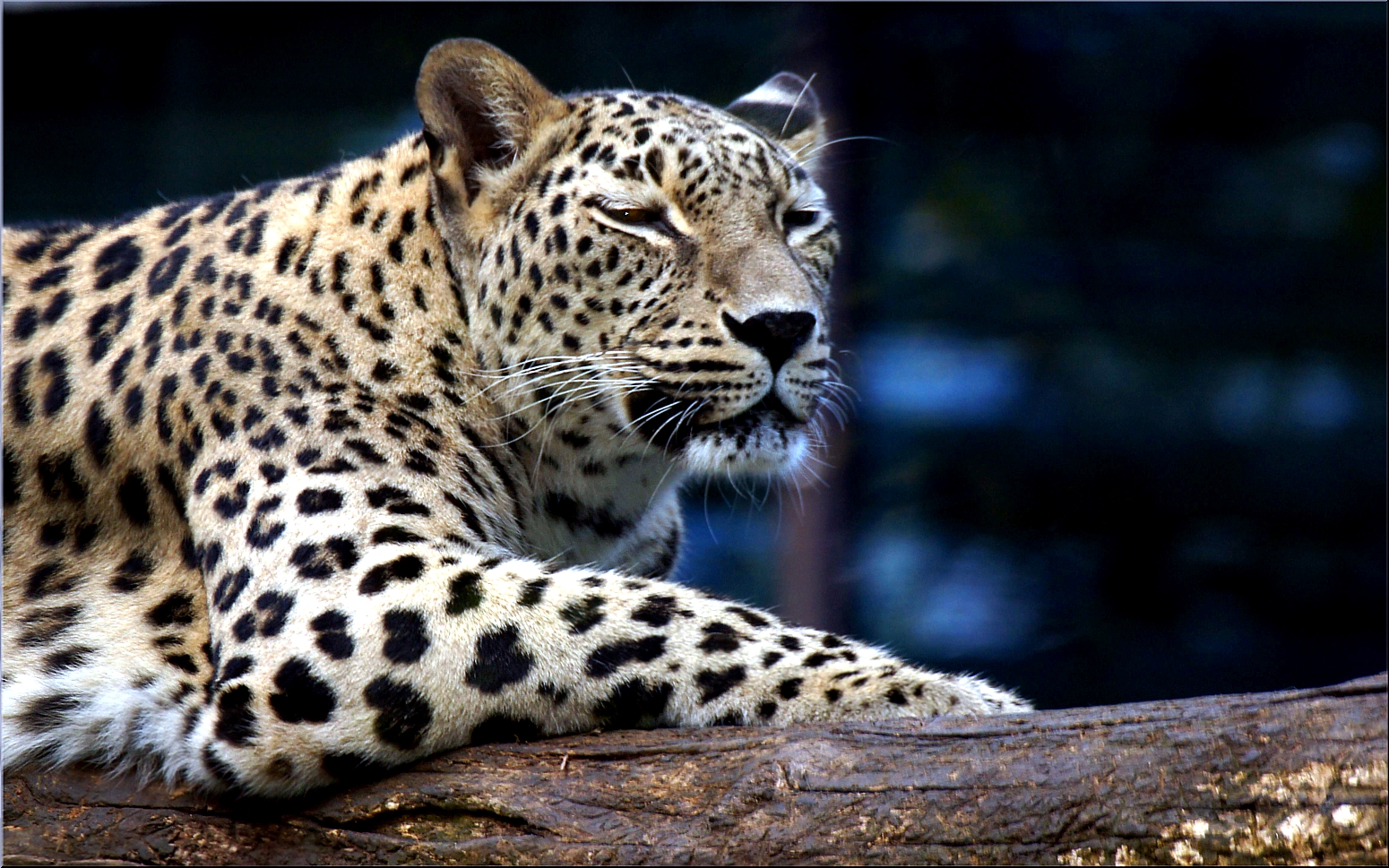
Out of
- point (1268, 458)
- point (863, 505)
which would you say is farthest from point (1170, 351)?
point (863, 505)

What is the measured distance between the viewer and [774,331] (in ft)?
14.8

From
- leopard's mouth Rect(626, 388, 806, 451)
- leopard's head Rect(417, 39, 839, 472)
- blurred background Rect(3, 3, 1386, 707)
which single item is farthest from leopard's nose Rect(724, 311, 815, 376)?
blurred background Rect(3, 3, 1386, 707)

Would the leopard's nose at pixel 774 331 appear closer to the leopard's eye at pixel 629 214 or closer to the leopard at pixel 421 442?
the leopard at pixel 421 442

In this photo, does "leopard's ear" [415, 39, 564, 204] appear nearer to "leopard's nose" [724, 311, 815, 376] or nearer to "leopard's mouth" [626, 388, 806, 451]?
"leopard's mouth" [626, 388, 806, 451]

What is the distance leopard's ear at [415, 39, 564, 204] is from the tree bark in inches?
89.3

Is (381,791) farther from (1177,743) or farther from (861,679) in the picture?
(1177,743)

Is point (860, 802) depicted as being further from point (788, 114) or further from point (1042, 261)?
point (1042, 261)

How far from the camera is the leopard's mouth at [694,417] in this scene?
15.1ft

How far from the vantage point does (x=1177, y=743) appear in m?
3.17

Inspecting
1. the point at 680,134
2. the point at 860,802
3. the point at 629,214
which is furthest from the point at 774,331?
the point at 860,802

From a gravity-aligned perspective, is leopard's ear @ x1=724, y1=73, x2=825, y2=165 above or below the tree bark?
above

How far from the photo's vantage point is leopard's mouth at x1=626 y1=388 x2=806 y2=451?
15.1ft

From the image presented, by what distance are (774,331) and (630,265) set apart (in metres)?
0.59

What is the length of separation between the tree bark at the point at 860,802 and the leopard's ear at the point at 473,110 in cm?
227
